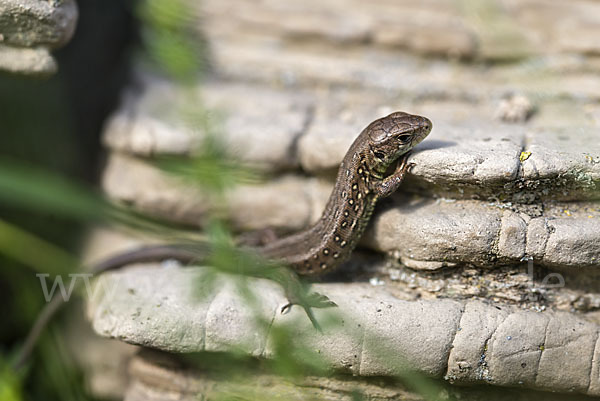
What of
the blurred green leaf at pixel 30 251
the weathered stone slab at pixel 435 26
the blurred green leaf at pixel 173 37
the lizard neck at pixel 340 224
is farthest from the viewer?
the weathered stone slab at pixel 435 26

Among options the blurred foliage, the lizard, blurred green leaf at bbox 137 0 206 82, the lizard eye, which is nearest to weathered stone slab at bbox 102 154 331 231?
the blurred foliage

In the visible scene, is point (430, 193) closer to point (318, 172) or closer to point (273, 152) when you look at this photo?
point (318, 172)

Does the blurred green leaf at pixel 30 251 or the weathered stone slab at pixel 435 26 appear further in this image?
the weathered stone slab at pixel 435 26

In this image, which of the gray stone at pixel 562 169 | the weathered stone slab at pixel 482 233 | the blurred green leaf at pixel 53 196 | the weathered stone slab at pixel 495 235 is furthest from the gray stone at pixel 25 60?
the gray stone at pixel 562 169

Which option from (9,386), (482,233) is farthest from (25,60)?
(482,233)

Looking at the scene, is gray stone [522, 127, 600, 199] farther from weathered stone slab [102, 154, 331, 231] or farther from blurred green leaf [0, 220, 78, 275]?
blurred green leaf [0, 220, 78, 275]

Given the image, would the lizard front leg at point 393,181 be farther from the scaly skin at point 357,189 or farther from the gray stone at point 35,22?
the gray stone at point 35,22

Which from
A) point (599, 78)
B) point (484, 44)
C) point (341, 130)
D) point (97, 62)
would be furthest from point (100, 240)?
point (599, 78)
